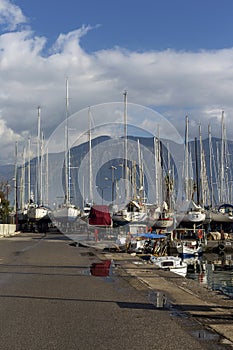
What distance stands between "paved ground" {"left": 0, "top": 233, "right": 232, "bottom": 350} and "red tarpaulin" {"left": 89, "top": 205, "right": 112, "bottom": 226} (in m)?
30.8

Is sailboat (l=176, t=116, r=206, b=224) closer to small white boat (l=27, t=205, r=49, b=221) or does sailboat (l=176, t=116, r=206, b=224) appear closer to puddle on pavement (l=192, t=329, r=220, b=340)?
small white boat (l=27, t=205, r=49, b=221)

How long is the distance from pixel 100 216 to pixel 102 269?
28.6 metres

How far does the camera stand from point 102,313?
12.2m

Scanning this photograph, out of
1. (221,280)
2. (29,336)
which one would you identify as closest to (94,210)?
(221,280)

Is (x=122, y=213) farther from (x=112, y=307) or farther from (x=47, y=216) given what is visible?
(x=112, y=307)

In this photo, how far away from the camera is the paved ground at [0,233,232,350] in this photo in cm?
923

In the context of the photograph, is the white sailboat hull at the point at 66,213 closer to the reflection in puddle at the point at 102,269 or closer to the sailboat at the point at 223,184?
the sailboat at the point at 223,184

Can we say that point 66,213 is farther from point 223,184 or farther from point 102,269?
point 102,269

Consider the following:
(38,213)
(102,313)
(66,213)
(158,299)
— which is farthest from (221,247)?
(102,313)

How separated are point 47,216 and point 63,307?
69.5m

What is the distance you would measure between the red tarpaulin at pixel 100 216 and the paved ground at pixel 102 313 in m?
30.8

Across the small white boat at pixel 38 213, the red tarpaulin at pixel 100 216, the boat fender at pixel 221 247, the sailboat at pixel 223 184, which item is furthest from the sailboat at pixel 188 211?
the small white boat at pixel 38 213

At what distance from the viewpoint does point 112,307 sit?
13.2 metres

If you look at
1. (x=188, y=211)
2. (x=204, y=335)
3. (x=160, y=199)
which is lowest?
(x=204, y=335)
